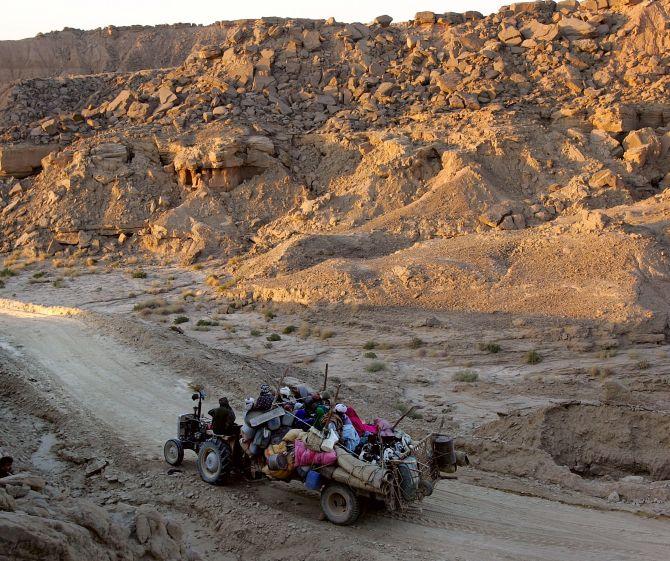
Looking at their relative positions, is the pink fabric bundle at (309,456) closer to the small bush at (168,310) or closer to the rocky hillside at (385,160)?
the rocky hillside at (385,160)

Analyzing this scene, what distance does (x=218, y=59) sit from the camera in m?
42.6

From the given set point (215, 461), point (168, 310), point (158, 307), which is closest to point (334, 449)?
point (215, 461)

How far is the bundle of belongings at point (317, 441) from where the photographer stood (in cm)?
842

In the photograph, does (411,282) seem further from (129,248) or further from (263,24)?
(263,24)

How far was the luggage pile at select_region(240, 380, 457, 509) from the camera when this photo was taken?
8.34 metres

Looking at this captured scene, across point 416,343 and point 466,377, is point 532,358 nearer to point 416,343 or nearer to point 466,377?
point 466,377

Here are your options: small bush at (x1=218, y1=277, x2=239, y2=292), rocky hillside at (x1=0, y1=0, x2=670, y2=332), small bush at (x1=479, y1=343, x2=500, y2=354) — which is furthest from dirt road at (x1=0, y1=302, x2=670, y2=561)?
small bush at (x1=218, y1=277, x2=239, y2=292)

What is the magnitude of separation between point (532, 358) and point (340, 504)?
11.5m

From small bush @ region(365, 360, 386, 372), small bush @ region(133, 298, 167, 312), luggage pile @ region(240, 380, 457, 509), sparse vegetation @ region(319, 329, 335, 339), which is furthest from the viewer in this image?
small bush @ region(133, 298, 167, 312)

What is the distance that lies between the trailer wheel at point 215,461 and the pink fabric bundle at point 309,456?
3.86 ft

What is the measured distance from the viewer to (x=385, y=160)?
3306 centimetres

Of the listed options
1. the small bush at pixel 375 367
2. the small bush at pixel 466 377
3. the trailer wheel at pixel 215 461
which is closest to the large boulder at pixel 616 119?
the small bush at pixel 466 377

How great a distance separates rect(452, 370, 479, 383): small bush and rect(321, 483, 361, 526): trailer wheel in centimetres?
950

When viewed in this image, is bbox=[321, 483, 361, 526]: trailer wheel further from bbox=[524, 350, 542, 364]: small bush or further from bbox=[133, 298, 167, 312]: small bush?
bbox=[133, 298, 167, 312]: small bush
